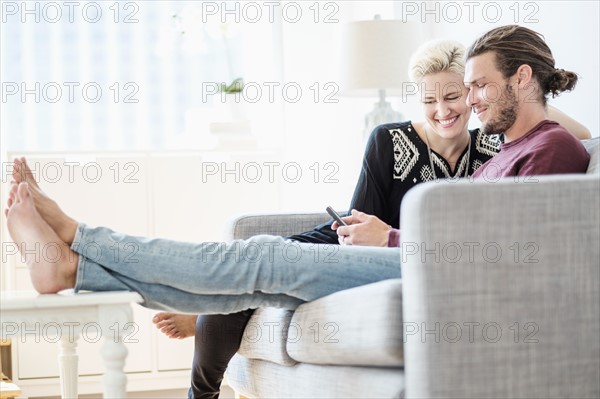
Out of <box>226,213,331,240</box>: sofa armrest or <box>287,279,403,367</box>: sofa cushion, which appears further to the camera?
<box>226,213,331,240</box>: sofa armrest

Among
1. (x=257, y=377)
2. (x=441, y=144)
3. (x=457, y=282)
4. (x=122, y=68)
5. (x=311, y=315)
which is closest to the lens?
(x=457, y=282)

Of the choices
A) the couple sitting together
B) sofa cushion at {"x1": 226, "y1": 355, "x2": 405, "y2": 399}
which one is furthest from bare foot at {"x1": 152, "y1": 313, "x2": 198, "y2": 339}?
sofa cushion at {"x1": 226, "y1": 355, "x2": 405, "y2": 399}

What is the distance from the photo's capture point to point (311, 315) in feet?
6.70

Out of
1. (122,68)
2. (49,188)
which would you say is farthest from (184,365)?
(122,68)

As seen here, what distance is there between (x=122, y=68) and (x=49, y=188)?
95cm

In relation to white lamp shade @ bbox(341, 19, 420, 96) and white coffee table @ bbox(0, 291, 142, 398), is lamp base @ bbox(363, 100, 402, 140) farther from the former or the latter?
white coffee table @ bbox(0, 291, 142, 398)

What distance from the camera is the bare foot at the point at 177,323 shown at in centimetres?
257

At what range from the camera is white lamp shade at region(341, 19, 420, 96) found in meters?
3.45

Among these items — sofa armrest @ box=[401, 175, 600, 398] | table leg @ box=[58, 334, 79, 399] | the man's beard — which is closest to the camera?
sofa armrest @ box=[401, 175, 600, 398]

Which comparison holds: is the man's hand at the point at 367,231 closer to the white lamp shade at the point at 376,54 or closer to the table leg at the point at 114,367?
the table leg at the point at 114,367

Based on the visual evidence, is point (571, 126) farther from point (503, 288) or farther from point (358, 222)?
point (503, 288)

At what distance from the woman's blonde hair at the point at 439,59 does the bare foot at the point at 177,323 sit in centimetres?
97

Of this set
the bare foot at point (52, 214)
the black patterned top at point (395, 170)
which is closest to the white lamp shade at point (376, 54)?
the black patterned top at point (395, 170)

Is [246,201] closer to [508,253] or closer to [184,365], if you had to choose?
[184,365]
